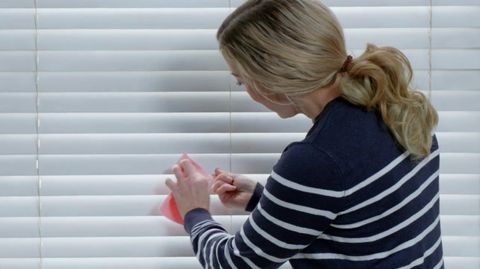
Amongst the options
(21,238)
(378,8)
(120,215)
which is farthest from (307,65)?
(21,238)

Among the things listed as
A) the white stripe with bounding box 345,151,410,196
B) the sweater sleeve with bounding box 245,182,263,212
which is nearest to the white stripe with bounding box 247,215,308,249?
the white stripe with bounding box 345,151,410,196

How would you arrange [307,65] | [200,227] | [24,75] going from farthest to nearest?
[24,75] → [200,227] → [307,65]

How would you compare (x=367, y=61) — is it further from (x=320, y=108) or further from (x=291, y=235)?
(x=291, y=235)

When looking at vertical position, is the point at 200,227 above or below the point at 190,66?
below

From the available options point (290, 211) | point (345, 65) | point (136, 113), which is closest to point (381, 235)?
point (290, 211)

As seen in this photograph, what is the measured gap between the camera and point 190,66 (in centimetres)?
104

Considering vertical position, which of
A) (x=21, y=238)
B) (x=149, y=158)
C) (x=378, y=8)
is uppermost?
(x=378, y=8)

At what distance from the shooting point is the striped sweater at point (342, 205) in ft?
2.49

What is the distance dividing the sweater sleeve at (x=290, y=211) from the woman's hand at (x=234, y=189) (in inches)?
6.8

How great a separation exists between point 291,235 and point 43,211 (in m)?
0.51

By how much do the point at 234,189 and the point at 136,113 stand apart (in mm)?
224

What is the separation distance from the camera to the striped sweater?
29.8 inches

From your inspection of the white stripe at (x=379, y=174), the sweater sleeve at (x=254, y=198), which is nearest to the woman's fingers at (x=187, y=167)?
the sweater sleeve at (x=254, y=198)

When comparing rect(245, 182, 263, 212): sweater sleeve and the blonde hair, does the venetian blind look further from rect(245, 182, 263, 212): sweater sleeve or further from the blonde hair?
the blonde hair
